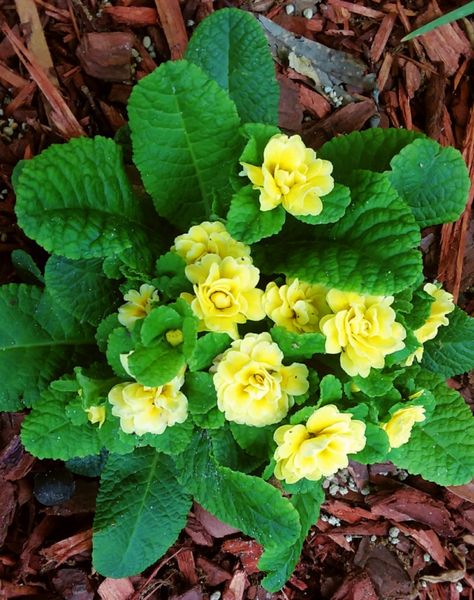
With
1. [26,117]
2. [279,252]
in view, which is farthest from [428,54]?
[26,117]

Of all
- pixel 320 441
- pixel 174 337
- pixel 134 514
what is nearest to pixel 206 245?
pixel 174 337

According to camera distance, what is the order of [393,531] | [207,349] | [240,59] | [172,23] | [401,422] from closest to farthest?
[207,349] < [401,422] < [240,59] < [172,23] < [393,531]

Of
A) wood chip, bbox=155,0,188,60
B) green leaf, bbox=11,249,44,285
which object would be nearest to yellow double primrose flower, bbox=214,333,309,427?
green leaf, bbox=11,249,44,285

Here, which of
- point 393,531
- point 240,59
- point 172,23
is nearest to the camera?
point 240,59

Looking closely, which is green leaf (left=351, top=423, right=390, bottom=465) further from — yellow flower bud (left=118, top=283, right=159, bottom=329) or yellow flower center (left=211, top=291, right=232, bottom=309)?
yellow flower bud (left=118, top=283, right=159, bottom=329)

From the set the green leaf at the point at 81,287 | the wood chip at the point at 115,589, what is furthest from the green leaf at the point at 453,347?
the wood chip at the point at 115,589

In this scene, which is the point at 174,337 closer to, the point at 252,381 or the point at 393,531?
the point at 252,381

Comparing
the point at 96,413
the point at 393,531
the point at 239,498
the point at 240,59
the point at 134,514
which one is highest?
the point at 240,59
